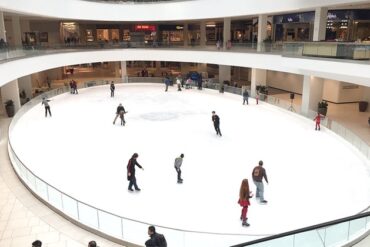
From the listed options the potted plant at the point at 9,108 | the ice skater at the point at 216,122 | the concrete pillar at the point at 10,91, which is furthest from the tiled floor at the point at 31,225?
the concrete pillar at the point at 10,91

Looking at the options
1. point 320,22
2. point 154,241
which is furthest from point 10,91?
point 320,22

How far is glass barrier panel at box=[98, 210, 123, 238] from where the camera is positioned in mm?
8058

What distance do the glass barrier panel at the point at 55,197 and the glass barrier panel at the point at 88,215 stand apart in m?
0.86

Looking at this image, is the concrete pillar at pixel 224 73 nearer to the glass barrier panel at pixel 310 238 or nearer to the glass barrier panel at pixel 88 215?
the glass barrier panel at pixel 88 215

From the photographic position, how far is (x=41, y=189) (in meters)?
10.0

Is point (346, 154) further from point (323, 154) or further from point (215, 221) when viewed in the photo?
point (215, 221)

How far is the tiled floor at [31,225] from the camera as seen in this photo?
8039mm

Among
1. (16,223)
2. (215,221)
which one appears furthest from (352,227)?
(16,223)

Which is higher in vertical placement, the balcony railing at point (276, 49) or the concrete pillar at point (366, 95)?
the balcony railing at point (276, 49)

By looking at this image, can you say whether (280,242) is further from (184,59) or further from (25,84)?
(184,59)

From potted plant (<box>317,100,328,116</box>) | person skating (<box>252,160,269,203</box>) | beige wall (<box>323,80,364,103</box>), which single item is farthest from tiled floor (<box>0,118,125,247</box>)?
beige wall (<box>323,80,364,103</box>)

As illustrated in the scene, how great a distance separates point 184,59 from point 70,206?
1009 inches

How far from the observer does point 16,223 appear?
8812mm

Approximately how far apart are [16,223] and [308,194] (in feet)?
27.9
